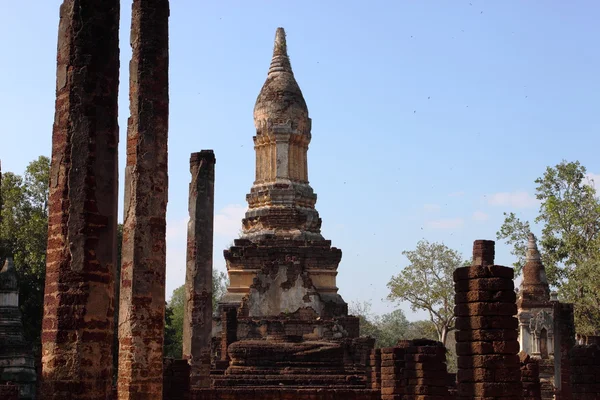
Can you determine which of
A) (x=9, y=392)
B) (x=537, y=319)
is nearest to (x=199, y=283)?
(x=9, y=392)

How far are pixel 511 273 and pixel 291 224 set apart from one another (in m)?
23.9

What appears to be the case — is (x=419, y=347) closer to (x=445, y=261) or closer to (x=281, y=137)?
(x=281, y=137)

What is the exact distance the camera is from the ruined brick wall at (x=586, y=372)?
11.7m

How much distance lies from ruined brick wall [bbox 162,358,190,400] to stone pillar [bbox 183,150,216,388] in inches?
161

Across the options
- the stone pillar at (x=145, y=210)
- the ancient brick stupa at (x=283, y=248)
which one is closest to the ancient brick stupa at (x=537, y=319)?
the ancient brick stupa at (x=283, y=248)

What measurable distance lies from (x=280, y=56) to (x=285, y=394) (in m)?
→ 20.1

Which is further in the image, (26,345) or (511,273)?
(26,345)

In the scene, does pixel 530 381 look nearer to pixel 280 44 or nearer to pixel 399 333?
pixel 280 44

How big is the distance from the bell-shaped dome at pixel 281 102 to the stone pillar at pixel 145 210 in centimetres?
2265

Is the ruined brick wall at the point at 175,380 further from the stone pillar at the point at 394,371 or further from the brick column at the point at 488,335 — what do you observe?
the brick column at the point at 488,335

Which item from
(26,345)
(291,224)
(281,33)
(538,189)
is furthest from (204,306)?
(538,189)

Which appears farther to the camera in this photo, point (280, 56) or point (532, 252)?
point (280, 56)

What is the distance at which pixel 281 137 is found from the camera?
3506cm

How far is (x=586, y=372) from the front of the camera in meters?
11.7
